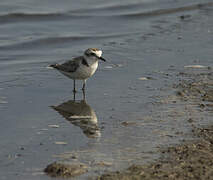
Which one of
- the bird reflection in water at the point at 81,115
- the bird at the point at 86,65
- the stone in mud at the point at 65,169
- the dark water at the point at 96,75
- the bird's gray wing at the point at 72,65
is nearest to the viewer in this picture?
the stone in mud at the point at 65,169

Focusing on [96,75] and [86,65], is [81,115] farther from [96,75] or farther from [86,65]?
[96,75]

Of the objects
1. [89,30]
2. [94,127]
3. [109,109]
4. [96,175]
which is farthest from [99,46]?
[96,175]

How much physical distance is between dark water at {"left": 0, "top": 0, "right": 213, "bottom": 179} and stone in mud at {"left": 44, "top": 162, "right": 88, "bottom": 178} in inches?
4.9

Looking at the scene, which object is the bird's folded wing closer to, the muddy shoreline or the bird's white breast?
the bird's white breast

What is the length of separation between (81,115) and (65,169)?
226 cm

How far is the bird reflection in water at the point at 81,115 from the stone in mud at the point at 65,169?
3.60ft

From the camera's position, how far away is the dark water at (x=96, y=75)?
6.53m

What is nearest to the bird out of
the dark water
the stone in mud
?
the dark water

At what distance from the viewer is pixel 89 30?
14.3m

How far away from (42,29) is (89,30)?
1.33 m

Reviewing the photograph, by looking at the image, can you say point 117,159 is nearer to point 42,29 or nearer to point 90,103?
point 90,103

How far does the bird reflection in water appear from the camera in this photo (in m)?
7.21

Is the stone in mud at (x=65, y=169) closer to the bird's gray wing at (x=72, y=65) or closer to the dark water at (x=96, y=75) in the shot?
the dark water at (x=96, y=75)

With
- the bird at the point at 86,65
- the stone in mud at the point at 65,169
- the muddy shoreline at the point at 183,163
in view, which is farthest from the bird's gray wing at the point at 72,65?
the stone in mud at the point at 65,169
